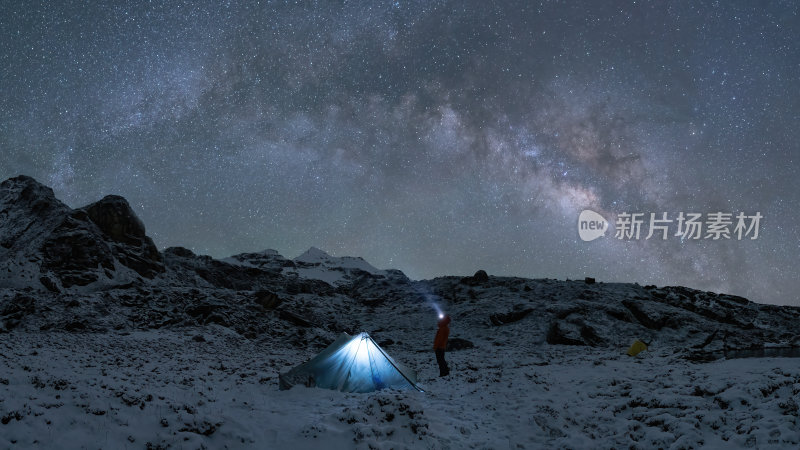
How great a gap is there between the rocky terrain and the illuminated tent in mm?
754

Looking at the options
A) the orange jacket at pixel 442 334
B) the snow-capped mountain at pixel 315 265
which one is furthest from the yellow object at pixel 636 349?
the snow-capped mountain at pixel 315 265

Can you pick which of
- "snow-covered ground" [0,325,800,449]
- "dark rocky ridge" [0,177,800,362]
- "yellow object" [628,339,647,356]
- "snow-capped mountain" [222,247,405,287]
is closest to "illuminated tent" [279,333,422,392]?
"snow-covered ground" [0,325,800,449]

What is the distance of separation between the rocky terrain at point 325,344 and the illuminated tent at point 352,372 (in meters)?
0.75

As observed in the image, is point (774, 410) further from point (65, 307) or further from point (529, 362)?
point (65, 307)

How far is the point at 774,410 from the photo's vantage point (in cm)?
852

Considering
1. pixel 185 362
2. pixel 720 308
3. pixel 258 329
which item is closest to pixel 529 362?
pixel 185 362

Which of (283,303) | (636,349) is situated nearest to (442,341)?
(636,349)

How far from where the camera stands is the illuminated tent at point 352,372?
1326cm

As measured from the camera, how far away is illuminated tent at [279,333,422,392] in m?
13.3

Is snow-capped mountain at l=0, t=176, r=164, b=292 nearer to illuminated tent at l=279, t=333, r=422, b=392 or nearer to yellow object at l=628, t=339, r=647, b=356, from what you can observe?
illuminated tent at l=279, t=333, r=422, b=392

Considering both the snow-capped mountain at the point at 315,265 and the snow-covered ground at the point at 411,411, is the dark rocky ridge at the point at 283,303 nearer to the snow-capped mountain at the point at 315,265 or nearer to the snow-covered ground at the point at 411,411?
the snow-covered ground at the point at 411,411

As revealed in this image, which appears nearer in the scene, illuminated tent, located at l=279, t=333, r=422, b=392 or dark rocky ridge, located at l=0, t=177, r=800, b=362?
illuminated tent, located at l=279, t=333, r=422, b=392

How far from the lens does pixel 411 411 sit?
9.85 metres

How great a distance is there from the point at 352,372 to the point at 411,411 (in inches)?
161
